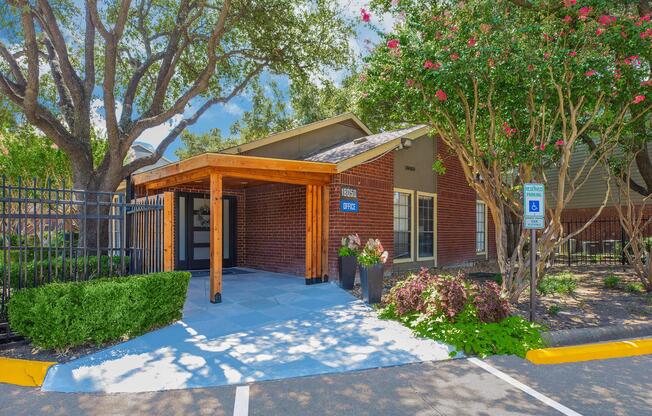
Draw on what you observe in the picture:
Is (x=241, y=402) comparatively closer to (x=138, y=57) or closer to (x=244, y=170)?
(x=244, y=170)

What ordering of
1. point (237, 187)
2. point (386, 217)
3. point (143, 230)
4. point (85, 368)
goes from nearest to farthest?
point (85, 368) → point (143, 230) → point (386, 217) → point (237, 187)

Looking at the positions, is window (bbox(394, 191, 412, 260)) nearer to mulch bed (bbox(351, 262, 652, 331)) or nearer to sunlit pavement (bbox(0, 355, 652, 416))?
mulch bed (bbox(351, 262, 652, 331))

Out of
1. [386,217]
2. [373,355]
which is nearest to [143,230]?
[373,355]

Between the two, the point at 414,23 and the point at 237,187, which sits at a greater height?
the point at 414,23

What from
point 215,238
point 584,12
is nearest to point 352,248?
point 215,238

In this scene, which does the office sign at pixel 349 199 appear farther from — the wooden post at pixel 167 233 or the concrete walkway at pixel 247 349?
the wooden post at pixel 167 233

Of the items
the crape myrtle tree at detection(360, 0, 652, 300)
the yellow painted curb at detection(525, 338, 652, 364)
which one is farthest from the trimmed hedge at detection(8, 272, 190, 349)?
the crape myrtle tree at detection(360, 0, 652, 300)

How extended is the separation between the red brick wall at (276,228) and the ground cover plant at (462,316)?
13.9ft

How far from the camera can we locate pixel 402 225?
11.7 meters

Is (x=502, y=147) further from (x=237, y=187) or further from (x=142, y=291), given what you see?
(x=237, y=187)

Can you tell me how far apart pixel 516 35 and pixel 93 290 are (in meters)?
6.80

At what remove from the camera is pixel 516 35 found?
619 centimetres

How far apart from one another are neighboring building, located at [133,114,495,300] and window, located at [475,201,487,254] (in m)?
0.55

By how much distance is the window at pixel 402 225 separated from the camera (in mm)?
11484
